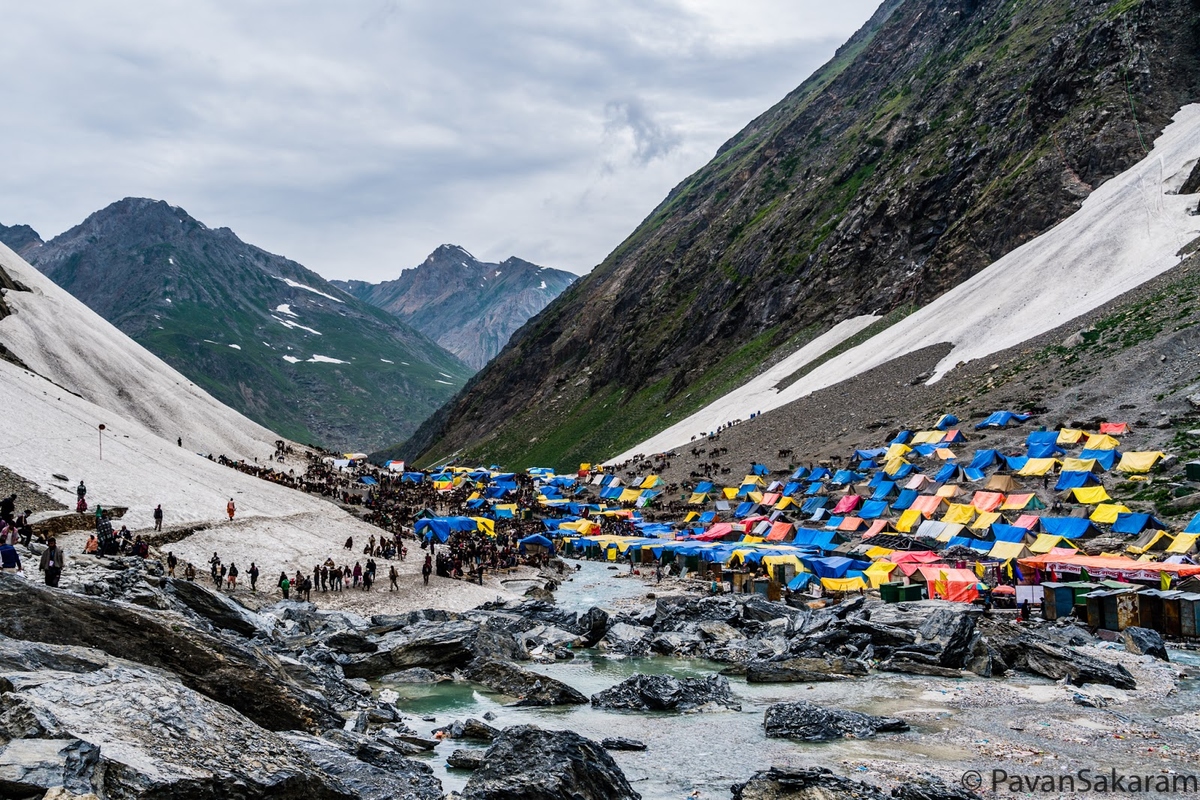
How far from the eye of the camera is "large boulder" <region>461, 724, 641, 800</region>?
44.3 ft

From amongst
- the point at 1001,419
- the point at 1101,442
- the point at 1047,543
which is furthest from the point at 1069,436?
the point at 1047,543

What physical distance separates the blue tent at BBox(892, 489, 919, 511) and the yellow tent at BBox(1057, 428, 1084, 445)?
974cm

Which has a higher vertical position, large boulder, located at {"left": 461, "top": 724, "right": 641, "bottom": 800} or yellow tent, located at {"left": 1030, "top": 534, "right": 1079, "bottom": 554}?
yellow tent, located at {"left": 1030, "top": 534, "right": 1079, "bottom": 554}

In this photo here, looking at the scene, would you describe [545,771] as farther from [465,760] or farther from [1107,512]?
[1107,512]

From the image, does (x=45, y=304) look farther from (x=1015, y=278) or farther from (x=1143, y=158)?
(x=1143, y=158)

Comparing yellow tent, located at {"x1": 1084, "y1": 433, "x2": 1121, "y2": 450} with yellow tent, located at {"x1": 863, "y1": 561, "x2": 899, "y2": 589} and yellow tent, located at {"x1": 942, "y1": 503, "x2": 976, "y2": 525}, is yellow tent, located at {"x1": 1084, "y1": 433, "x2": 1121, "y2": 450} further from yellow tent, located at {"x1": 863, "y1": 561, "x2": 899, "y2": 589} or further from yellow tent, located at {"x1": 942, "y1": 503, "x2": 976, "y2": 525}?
yellow tent, located at {"x1": 863, "y1": 561, "x2": 899, "y2": 589}

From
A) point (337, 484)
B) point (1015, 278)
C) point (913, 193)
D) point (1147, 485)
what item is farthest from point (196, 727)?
point (913, 193)

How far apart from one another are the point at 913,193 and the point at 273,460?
3748 inches

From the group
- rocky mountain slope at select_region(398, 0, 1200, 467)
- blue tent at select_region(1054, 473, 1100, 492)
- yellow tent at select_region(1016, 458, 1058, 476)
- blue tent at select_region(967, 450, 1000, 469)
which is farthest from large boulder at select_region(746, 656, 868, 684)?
rocky mountain slope at select_region(398, 0, 1200, 467)

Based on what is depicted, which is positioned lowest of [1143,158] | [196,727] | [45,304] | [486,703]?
[486,703]

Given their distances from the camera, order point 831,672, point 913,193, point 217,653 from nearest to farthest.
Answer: point 217,653, point 831,672, point 913,193

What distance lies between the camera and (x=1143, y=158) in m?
91.6

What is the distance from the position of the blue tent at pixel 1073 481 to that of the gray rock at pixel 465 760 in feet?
141

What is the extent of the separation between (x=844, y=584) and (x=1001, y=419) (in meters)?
28.4
